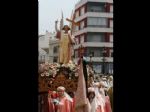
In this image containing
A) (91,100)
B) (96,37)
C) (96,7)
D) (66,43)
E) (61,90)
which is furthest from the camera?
(96,7)

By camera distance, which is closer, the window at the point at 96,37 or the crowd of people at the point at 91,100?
the crowd of people at the point at 91,100

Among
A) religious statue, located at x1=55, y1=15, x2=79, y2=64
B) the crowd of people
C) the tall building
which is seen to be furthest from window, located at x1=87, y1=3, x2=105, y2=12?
the crowd of people

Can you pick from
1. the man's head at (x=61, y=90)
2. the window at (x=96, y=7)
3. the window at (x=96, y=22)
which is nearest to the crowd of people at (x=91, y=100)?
the man's head at (x=61, y=90)

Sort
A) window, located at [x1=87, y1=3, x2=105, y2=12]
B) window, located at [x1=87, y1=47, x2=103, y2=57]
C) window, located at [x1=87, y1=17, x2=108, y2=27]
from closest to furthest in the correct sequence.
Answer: window, located at [x1=87, y1=47, x2=103, y2=57] → window, located at [x1=87, y1=17, x2=108, y2=27] → window, located at [x1=87, y1=3, x2=105, y2=12]

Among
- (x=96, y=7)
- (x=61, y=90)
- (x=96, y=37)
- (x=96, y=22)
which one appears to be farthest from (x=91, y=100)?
(x=96, y=7)

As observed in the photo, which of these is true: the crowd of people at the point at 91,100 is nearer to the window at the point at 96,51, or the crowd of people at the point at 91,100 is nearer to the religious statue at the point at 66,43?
the religious statue at the point at 66,43

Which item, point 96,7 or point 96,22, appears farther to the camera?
point 96,7

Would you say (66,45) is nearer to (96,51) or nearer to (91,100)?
(91,100)

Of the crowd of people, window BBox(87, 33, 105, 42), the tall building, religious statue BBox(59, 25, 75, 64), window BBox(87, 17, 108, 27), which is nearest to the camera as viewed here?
the crowd of people

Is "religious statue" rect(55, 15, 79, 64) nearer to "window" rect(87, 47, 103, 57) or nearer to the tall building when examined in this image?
the tall building

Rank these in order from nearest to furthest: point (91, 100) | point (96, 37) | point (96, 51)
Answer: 1. point (91, 100)
2. point (96, 51)
3. point (96, 37)

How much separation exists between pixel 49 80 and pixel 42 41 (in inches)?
1632
